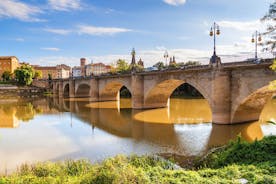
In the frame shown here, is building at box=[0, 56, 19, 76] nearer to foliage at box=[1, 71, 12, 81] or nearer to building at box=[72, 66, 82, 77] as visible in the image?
foliage at box=[1, 71, 12, 81]

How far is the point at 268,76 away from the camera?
68.4 ft

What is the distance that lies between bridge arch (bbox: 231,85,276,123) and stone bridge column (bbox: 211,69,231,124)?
0.71 m

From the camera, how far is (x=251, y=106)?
2473 centimetres

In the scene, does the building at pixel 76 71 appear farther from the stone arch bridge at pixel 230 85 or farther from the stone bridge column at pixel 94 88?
the stone arch bridge at pixel 230 85

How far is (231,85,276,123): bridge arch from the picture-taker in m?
23.1

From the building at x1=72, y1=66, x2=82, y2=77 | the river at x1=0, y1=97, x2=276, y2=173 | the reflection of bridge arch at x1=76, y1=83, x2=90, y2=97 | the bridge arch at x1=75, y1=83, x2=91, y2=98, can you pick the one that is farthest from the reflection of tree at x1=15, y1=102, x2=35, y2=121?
the building at x1=72, y1=66, x2=82, y2=77

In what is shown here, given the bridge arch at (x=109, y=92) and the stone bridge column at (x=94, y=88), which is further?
the stone bridge column at (x=94, y=88)

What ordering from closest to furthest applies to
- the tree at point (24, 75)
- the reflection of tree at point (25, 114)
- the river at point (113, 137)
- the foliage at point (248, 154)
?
1. the foliage at point (248, 154)
2. the river at point (113, 137)
3. the reflection of tree at point (25, 114)
4. the tree at point (24, 75)

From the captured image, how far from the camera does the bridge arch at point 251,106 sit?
23062 mm

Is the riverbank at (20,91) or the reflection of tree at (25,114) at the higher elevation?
the riverbank at (20,91)

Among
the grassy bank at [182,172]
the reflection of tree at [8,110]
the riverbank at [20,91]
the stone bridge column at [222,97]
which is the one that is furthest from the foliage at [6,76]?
the grassy bank at [182,172]

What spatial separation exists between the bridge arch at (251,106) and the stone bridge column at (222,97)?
0.71 meters

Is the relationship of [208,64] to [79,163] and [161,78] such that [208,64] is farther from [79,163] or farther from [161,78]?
[79,163]

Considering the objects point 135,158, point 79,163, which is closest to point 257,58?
point 135,158
